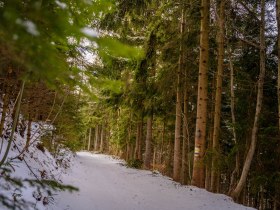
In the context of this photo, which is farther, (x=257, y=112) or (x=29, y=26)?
(x=257, y=112)

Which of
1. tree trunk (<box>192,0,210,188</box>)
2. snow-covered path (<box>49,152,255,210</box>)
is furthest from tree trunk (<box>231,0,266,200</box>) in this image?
tree trunk (<box>192,0,210,188</box>)

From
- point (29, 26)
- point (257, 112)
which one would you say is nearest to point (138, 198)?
point (257, 112)

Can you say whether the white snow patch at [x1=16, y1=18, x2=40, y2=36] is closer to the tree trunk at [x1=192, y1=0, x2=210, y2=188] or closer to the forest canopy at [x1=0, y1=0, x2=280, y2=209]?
the forest canopy at [x1=0, y1=0, x2=280, y2=209]

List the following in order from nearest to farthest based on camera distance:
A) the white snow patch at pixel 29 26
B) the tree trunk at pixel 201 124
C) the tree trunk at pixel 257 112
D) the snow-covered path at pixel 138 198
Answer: the white snow patch at pixel 29 26
the snow-covered path at pixel 138 198
the tree trunk at pixel 257 112
the tree trunk at pixel 201 124

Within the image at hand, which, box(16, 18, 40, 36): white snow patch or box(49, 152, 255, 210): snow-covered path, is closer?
box(16, 18, 40, 36): white snow patch

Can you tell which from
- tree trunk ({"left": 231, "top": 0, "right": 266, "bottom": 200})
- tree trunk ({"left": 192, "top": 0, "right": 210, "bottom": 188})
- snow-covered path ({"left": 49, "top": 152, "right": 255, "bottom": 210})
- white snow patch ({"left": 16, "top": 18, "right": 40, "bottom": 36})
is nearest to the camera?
white snow patch ({"left": 16, "top": 18, "right": 40, "bottom": 36})

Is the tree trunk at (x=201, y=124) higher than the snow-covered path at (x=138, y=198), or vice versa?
the tree trunk at (x=201, y=124)

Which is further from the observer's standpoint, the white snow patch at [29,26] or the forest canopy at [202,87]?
the forest canopy at [202,87]

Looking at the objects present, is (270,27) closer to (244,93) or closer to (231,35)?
(231,35)

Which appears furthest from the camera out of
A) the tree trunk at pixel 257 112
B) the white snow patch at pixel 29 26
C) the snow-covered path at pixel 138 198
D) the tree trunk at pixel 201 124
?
the tree trunk at pixel 201 124

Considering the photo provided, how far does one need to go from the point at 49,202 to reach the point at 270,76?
38.4 ft

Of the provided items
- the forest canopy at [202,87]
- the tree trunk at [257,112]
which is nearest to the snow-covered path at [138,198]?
the tree trunk at [257,112]

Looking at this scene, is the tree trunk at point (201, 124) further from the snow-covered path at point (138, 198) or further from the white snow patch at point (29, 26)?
the white snow patch at point (29, 26)

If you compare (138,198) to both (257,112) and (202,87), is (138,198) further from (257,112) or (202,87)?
(202,87)
